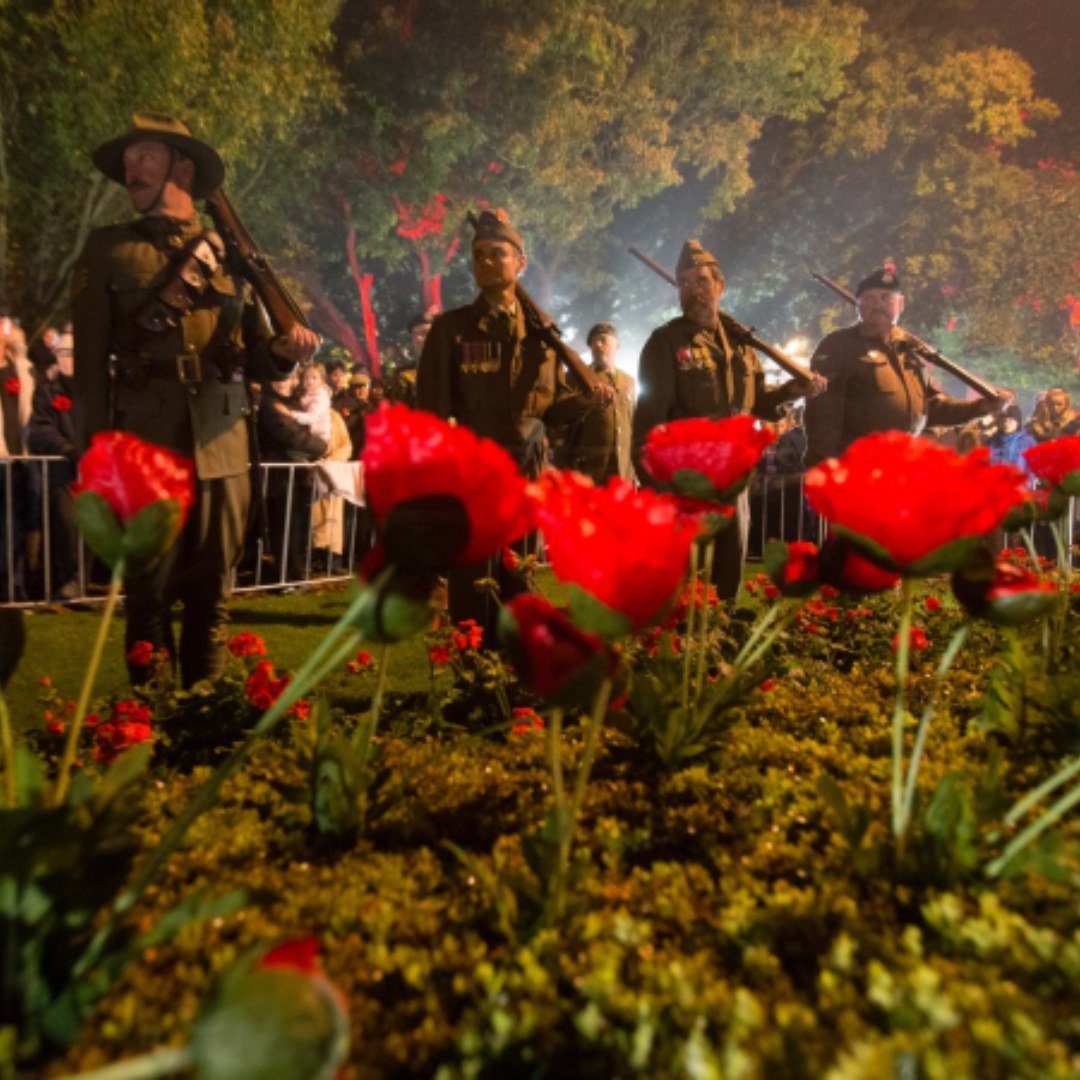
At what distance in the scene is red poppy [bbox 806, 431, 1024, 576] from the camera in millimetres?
847

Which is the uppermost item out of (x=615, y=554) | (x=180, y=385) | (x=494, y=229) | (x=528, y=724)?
(x=494, y=229)

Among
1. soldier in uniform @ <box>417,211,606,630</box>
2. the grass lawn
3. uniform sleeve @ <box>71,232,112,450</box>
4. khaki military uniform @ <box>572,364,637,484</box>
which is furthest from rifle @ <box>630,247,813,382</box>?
uniform sleeve @ <box>71,232,112,450</box>

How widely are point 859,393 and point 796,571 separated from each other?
16.9 feet

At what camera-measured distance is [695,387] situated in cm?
466

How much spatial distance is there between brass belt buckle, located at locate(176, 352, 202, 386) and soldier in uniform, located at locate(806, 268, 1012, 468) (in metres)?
4.25

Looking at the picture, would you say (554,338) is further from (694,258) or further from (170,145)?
(170,145)

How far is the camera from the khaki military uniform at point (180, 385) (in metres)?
2.91

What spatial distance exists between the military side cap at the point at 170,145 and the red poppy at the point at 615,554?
2833mm

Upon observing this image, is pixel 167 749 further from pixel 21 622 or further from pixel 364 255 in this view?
pixel 364 255

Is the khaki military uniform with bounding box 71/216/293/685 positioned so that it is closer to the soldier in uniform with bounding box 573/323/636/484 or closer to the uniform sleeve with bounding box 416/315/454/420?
the uniform sleeve with bounding box 416/315/454/420

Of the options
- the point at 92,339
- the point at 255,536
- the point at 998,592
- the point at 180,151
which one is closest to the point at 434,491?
the point at 998,592

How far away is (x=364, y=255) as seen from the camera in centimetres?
2341

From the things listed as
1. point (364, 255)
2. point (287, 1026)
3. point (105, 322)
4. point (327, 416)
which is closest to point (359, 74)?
point (364, 255)

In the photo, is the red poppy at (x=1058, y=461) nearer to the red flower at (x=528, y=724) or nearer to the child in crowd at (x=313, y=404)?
the red flower at (x=528, y=724)
